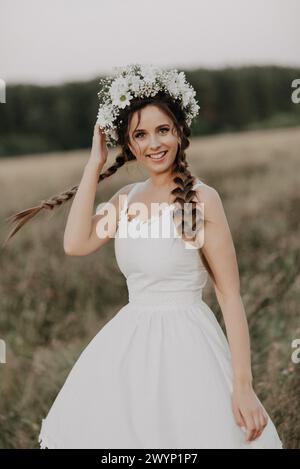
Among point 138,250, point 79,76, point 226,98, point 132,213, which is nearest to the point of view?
point 138,250

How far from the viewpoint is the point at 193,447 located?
2.29 m

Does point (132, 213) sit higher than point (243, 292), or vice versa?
point (132, 213)

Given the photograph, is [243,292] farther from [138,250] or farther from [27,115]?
[27,115]

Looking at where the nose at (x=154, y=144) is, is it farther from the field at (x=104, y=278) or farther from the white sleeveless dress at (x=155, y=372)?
the field at (x=104, y=278)

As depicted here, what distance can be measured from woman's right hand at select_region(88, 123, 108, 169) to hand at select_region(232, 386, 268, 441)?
88cm

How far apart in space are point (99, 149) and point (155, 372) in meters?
0.78

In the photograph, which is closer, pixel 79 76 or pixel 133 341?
pixel 133 341

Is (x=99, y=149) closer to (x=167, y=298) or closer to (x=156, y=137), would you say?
(x=156, y=137)

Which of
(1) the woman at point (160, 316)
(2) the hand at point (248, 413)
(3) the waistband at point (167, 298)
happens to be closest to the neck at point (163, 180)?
(1) the woman at point (160, 316)

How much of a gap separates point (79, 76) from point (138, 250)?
271 inches

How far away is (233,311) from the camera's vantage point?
7.63 ft

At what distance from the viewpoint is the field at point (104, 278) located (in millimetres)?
4230

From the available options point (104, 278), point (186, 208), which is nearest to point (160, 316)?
point (186, 208)
